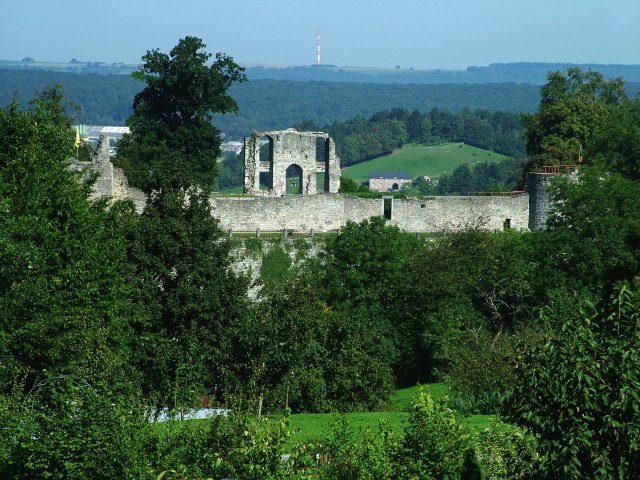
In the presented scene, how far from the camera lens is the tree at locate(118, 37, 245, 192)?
170 ft

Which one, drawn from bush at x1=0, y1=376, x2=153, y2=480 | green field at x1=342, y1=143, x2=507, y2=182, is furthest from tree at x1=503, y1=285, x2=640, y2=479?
green field at x1=342, y1=143, x2=507, y2=182

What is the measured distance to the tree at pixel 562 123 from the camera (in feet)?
173

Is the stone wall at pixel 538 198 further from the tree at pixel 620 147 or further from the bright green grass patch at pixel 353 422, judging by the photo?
the bright green grass patch at pixel 353 422

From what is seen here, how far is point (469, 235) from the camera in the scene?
39.5 meters

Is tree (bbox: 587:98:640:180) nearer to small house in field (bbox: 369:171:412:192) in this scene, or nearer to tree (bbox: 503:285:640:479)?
tree (bbox: 503:285:640:479)

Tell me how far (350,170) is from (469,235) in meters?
122

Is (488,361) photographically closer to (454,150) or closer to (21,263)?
(21,263)

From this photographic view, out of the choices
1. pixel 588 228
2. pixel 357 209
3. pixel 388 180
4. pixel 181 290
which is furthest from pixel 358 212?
pixel 388 180

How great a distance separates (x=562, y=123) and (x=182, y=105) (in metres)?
15.0

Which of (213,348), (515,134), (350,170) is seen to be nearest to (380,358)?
(213,348)

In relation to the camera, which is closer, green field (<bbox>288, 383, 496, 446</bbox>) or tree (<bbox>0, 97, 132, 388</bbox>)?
green field (<bbox>288, 383, 496, 446</bbox>)

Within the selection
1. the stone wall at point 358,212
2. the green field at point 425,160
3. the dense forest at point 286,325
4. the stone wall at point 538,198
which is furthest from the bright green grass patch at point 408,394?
the green field at point 425,160

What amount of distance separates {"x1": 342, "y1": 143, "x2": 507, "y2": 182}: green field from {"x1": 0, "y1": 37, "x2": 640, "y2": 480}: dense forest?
10271cm

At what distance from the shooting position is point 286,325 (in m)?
30.2
